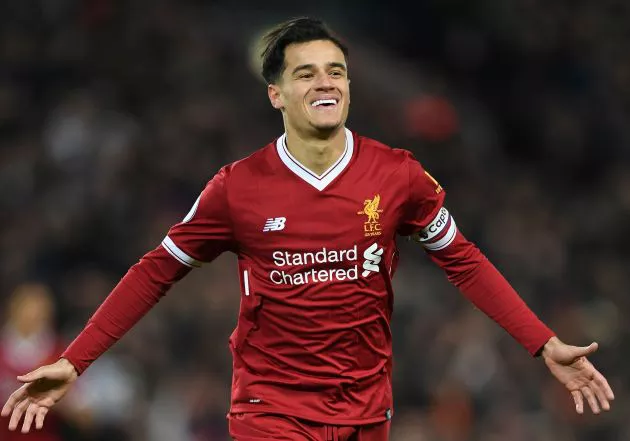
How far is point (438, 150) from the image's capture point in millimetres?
12180

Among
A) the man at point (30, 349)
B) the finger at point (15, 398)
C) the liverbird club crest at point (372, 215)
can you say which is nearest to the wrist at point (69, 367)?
the finger at point (15, 398)

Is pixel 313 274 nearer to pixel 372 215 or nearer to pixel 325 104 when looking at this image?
pixel 372 215

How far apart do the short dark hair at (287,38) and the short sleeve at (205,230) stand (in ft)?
1.47

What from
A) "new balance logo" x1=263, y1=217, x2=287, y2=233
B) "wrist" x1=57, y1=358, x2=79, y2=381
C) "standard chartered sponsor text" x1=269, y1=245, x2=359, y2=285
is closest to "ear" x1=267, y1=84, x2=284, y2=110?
"new balance logo" x1=263, y1=217, x2=287, y2=233

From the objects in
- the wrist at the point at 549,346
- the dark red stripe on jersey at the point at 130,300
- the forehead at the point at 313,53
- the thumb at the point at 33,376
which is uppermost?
the forehead at the point at 313,53

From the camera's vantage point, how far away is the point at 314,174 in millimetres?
5031

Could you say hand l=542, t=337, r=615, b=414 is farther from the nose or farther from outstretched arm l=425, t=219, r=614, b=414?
the nose

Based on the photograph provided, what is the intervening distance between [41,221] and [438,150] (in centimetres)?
357

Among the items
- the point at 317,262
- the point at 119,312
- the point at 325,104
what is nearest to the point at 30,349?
the point at 119,312

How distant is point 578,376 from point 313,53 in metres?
1.51

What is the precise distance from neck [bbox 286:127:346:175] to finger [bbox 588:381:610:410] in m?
1.24

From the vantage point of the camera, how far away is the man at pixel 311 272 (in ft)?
16.2

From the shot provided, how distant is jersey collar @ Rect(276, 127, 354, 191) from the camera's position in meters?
5.02

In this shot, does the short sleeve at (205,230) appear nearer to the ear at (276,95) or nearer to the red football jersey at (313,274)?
the red football jersey at (313,274)
